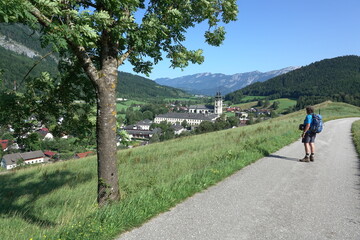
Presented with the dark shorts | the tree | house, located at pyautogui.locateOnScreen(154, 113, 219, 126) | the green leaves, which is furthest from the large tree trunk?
house, located at pyautogui.locateOnScreen(154, 113, 219, 126)

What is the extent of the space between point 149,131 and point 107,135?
101306 mm

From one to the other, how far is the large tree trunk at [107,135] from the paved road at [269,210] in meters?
1.07

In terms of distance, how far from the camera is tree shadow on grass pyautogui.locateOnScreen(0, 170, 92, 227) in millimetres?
5164

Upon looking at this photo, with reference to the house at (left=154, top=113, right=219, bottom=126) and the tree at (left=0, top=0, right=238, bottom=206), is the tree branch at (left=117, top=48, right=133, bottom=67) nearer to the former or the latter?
the tree at (left=0, top=0, right=238, bottom=206)

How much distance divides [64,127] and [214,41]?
409 centimetres

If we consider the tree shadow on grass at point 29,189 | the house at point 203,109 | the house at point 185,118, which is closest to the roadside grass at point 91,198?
the tree shadow on grass at point 29,189

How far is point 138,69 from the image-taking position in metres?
5.78

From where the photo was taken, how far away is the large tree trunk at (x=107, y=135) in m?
4.10

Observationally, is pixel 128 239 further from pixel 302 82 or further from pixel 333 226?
pixel 302 82

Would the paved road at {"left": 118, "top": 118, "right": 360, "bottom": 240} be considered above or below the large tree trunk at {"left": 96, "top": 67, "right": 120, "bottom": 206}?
below

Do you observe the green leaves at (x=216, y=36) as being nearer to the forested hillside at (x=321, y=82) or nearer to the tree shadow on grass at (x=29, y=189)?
the tree shadow on grass at (x=29, y=189)

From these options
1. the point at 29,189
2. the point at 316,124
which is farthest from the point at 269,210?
the point at 29,189

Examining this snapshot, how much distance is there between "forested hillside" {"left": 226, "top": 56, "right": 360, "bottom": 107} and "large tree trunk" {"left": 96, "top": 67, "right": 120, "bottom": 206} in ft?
402

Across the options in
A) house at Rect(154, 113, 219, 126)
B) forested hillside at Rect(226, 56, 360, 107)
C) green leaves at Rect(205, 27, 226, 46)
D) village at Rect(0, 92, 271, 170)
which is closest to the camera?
green leaves at Rect(205, 27, 226, 46)
